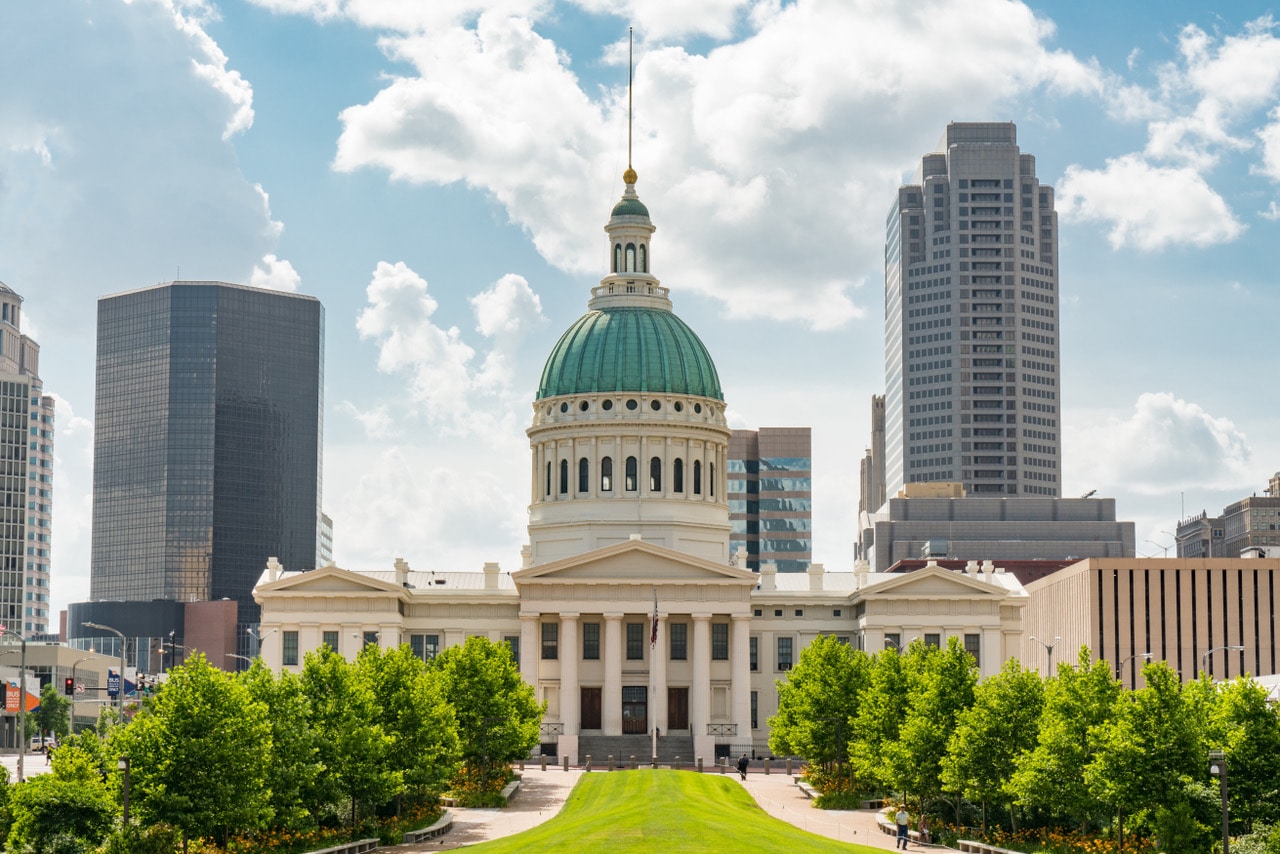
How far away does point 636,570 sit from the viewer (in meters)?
157

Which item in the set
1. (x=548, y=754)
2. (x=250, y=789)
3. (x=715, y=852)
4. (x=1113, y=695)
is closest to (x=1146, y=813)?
(x=1113, y=695)

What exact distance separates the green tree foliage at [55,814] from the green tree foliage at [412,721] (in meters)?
18.1

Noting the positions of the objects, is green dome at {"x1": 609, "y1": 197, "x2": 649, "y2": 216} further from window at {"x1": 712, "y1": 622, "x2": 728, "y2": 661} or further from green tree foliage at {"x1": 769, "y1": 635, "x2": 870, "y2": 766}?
green tree foliage at {"x1": 769, "y1": 635, "x2": 870, "y2": 766}

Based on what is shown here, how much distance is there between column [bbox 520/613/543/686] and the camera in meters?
156

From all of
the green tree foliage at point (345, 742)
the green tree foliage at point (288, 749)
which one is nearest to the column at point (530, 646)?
the green tree foliage at point (345, 742)

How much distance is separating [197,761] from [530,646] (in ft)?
260

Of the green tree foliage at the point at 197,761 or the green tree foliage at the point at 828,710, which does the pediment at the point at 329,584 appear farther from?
the green tree foliage at the point at 197,761

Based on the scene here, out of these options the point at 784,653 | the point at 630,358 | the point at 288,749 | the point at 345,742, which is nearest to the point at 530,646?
the point at 784,653

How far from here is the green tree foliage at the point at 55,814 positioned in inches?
2940

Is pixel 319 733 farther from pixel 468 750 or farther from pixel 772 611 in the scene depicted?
pixel 772 611

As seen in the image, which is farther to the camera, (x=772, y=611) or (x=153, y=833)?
(x=772, y=611)

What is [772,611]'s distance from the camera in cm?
16462

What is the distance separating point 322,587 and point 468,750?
45595mm

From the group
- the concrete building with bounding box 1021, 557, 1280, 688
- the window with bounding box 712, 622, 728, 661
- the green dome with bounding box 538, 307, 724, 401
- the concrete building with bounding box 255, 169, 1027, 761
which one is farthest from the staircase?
the concrete building with bounding box 1021, 557, 1280, 688
